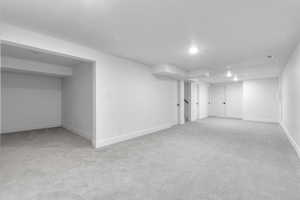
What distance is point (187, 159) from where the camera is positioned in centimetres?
270

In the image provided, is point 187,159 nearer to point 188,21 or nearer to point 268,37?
point 188,21

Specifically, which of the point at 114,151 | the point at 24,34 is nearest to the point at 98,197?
the point at 114,151

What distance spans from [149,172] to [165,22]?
242 cm

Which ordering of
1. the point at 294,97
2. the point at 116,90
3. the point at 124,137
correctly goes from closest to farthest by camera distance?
the point at 294,97, the point at 116,90, the point at 124,137

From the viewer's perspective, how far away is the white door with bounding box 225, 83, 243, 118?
844 centimetres

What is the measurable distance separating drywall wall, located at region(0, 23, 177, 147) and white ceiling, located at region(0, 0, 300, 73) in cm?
21

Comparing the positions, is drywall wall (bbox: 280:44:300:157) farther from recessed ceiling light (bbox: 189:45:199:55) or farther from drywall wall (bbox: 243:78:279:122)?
drywall wall (bbox: 243:78:279:122)

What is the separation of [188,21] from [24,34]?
275cm

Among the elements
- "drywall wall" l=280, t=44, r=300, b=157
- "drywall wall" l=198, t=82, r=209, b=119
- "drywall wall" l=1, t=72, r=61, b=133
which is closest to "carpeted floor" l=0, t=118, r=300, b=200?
"drywall wall" l=280, t=44, r=300, b=157

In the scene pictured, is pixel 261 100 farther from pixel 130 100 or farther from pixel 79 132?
pixel 79 132

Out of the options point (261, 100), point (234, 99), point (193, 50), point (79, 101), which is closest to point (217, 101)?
point (234, 99)

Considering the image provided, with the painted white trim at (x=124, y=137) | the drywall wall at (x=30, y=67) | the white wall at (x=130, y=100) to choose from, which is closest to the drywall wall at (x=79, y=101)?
the drywall wall at (x=30, y=67)

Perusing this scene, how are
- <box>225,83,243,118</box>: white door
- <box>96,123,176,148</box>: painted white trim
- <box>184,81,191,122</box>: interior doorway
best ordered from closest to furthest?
<box>96,123,176,148</box>: painted white trim < <box>184,81,191,122</box>: interior doorway < <box>225,83,243,118</box>: white door

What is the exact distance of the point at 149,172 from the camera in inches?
87.0
